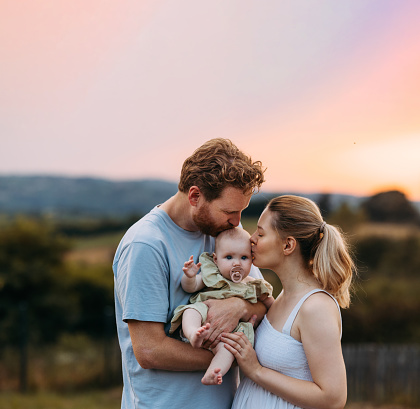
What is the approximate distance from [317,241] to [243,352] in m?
0.64

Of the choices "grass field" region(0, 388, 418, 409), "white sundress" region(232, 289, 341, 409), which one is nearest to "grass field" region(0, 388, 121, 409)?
"grass field" region(0, 388, 418, 409)

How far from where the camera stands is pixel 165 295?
2.41m

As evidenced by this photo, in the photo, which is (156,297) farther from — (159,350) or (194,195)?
(194,195)

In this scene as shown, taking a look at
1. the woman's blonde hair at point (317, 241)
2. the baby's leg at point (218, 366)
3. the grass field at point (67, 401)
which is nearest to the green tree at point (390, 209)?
the grass field at point (67, 401)

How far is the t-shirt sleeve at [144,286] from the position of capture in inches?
92.3

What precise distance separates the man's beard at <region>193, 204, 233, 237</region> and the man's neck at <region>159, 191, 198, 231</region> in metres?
0.06

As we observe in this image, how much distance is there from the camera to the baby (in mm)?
2395

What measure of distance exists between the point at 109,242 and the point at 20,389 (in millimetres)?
5680

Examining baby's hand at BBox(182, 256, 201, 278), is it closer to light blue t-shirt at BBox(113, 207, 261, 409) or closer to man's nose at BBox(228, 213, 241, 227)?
light blue t-shirt at BBox(113, 207, 261, 409)

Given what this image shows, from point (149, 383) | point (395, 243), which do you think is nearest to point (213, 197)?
point (149, 383)

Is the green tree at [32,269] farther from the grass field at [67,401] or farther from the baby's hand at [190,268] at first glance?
the baby's hand at [190,268]

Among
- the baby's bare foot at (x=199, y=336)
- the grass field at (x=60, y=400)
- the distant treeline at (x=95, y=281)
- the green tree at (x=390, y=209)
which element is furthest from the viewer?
the green tree at (x=390, y=209)

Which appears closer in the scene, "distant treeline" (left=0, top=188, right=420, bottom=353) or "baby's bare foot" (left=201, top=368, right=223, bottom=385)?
"baby's bare foot" (left=201, top=368, right=223, bottom=385)

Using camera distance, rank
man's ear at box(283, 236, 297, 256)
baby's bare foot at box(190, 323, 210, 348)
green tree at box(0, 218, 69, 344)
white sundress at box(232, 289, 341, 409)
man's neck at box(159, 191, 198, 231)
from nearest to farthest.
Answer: baby's bare foot at box(190, 323, 210, 348) < white sundress at box(232, 289, 341, 409) < man's ear at box(283, 236, 297, 256) < man's neck at box(159, 191, 198, 231) < green tree at box(0, 218, 69, 344)
